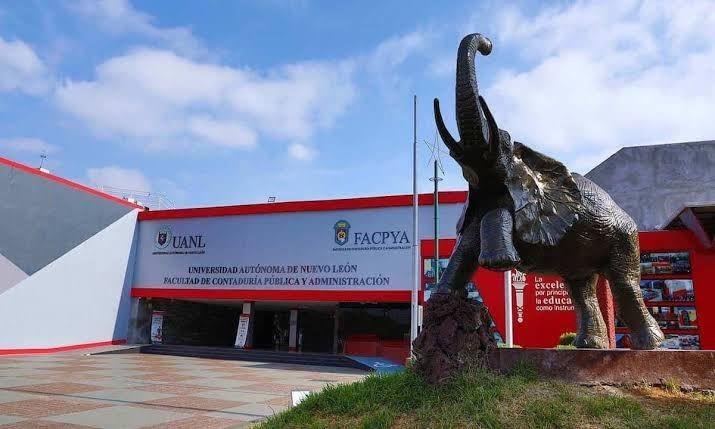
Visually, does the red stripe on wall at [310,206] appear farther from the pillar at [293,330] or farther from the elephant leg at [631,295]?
the elephant leg at [631,295]

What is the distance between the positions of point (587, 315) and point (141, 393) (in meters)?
7.54

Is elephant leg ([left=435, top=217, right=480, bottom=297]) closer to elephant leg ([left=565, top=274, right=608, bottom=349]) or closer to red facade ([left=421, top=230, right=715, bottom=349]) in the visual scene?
elephant leg ([left=565, top=274, right=608, bottom=349])

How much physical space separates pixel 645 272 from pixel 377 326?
12.0 meters

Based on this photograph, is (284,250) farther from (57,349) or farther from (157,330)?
(57,349)

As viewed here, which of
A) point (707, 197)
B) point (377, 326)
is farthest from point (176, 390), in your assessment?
point (707, 197)

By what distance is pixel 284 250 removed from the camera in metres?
20.9

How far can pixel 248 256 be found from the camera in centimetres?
2148

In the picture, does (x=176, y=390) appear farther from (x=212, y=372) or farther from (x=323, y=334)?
(x=323, y=334)

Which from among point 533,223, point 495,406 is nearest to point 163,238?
point 533,223

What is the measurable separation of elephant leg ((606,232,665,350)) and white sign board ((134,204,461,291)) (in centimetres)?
1326

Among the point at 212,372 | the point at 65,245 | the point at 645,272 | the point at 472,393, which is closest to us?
the point at 472,393

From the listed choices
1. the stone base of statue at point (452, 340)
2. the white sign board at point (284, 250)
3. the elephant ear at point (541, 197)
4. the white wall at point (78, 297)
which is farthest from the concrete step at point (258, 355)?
the stone base of statue at point (452, 340)

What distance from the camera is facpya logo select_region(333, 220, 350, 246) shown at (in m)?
20.1

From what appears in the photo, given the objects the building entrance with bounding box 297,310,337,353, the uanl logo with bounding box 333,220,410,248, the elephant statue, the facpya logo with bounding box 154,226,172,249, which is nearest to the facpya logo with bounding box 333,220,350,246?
the uanl logo with bounding box 333,220,410,248
